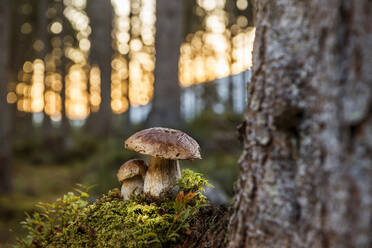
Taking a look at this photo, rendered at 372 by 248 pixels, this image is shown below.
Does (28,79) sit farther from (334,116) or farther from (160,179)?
(334,116)

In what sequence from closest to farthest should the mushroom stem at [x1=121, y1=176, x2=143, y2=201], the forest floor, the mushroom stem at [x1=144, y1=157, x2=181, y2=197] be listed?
the mushroom stem at [x1=144, y1=157, x2=181, y2=197] < the mushroom stem at [x1=121, y1=176, x2=143, y2=201] < the forest floor

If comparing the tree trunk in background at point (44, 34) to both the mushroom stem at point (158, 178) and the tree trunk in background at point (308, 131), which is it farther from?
the tree trunk in background at point (308, 131)

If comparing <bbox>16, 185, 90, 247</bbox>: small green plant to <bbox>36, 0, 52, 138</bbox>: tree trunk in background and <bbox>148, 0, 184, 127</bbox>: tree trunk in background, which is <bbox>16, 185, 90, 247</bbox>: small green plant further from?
<bbox>36, 0, 52, 138</bbox>: tree trunk in background

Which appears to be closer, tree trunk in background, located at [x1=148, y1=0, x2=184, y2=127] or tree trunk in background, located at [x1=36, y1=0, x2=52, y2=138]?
tree trunk in background, located at [x1=148, y1=0, x2=184, y2=127]

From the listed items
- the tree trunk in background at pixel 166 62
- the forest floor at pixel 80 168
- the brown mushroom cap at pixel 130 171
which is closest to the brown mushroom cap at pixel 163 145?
the brown mushroom cap at pixel 130 171

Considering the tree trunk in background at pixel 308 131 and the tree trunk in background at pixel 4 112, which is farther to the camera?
the tree trunk in background at pixel 4 112

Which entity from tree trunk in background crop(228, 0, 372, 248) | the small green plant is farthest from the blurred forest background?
the small green plant

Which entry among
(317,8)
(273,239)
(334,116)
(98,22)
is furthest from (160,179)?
(98,22)

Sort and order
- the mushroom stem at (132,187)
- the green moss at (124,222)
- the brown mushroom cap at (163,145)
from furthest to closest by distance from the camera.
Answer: the mushroom stem at (132,187) < the brown mushroom cap at (163,145) < the green moss at (124,222)
